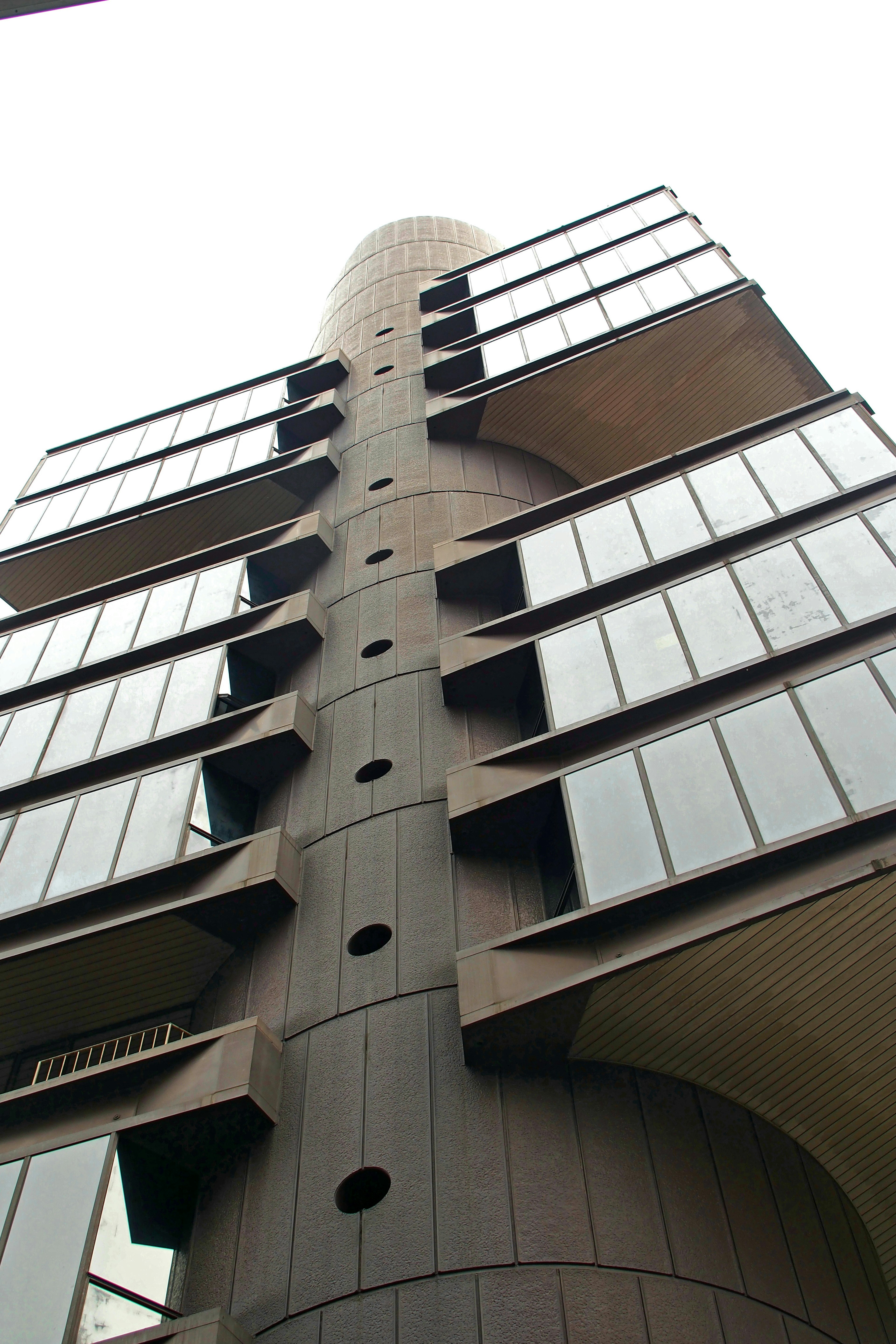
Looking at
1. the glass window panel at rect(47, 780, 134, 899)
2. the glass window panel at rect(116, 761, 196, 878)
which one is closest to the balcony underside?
the glass window panel at rect(116, 761, 196, 878)

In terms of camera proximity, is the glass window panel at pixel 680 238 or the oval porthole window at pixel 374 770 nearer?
the oval porthole window at pixel 374 770

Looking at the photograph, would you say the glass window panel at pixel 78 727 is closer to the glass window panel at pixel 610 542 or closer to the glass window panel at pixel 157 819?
the glass window panel at pixel 157 819

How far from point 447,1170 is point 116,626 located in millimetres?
15509

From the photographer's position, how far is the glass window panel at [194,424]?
33.2 metres

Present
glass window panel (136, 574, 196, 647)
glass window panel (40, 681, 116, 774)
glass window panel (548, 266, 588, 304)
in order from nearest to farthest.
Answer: glass window panel (40, 681, 116, 774), glass window panel (136, 574, 196, 647), glass window panel (548, 266, 588, 304)

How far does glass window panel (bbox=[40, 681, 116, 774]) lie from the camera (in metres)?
20.5

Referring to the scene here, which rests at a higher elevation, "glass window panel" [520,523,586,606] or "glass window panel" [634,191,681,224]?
"glass window panel" [634,191,681,224]

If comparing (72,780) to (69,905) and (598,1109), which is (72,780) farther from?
(598,1109)

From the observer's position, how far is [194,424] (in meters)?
33.8

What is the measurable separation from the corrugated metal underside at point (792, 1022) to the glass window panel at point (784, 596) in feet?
15.1

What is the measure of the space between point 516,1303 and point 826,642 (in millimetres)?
9058

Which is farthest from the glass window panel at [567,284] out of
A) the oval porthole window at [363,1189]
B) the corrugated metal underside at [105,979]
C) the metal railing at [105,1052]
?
the oval porthole window at [363,1189]

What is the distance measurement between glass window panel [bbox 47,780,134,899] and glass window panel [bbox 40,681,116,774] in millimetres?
1716

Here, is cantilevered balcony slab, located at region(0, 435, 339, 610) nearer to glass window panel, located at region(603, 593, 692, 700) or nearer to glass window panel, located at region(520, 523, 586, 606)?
glass window panel, located at region(520, 523, 586, 606)
